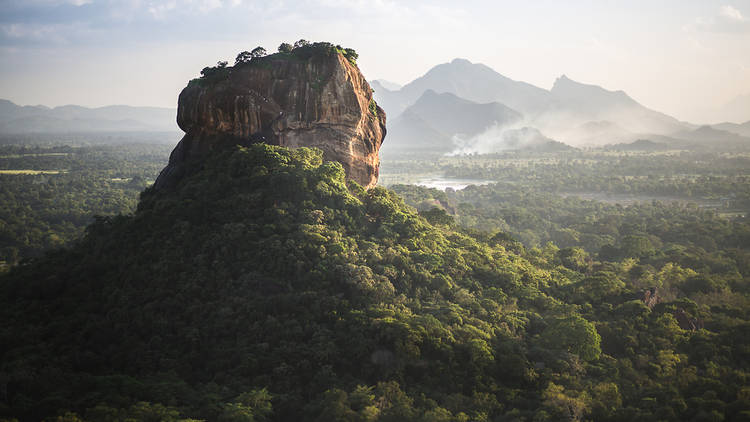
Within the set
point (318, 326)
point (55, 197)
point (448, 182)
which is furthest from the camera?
point (448, 182)

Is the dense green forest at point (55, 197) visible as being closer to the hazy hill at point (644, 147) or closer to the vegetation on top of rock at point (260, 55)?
the vegetation on top of rock at point (260, 55)

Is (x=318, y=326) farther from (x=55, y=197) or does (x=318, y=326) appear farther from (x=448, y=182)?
(x=448, y=182)

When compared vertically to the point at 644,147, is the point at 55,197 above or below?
below

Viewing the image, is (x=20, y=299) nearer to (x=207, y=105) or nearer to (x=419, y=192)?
(x=207, y=105)

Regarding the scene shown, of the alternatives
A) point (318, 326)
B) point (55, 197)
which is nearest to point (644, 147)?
point (318, 326)

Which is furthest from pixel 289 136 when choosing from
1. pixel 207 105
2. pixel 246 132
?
pixel 207 105

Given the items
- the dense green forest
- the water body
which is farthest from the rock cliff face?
the water body

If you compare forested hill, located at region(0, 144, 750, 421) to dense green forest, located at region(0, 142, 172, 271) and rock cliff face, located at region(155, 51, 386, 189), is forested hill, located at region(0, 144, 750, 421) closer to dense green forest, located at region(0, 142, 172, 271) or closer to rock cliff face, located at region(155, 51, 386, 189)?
rock cliff face, located at region(155, 51, 386, 189)

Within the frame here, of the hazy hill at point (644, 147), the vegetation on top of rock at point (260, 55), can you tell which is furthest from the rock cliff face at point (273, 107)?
the hazy hill at point (644, 147)
